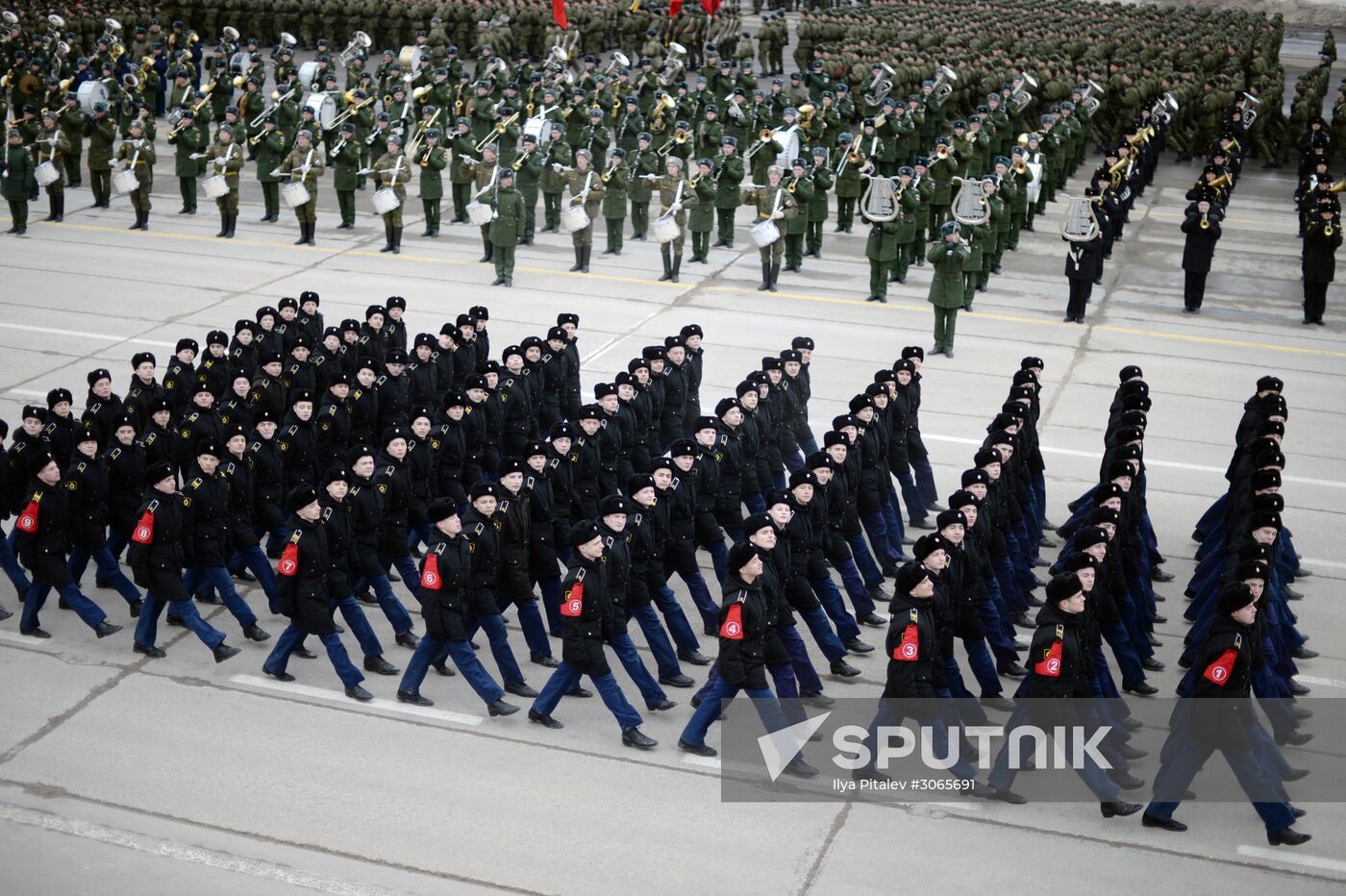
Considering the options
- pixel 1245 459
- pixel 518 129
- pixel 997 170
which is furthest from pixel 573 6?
pixel 1245 459

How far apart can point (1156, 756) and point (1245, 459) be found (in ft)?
12.2

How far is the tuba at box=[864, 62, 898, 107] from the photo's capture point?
Result: 98.7 ft

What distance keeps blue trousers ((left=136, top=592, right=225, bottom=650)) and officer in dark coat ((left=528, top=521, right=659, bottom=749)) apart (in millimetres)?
2368

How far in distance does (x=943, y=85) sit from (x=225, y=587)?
22.1m

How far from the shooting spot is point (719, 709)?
31.4 ft

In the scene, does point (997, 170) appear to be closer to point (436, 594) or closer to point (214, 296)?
point (214, 296)

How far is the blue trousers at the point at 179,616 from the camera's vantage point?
1054 centimetres

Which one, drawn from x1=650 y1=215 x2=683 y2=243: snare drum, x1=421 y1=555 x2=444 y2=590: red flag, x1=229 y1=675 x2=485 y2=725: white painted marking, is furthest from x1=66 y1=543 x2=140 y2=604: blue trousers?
x1=650 y1=215 x2=683 y2=243: snare drum

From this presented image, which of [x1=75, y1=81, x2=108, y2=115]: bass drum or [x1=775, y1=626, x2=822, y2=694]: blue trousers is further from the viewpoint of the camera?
[x1=75, y1=81, x2=108, y2=115]: bass drum

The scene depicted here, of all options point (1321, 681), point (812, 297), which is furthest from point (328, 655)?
point (812, 297)

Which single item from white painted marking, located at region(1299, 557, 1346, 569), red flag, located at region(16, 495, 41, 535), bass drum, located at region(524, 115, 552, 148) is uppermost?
bass drum, located at region(524, 115, 552, 148)

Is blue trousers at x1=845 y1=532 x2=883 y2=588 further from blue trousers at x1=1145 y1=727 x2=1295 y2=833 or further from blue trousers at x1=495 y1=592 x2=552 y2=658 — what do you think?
blue trousers at x1=1145 y1=727 x2=1295 y2=833

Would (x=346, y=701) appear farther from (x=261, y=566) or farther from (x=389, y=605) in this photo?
(x=261, y=566)

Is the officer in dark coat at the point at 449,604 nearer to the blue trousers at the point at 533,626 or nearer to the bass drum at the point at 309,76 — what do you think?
the blue trousers at the point at 533,626
